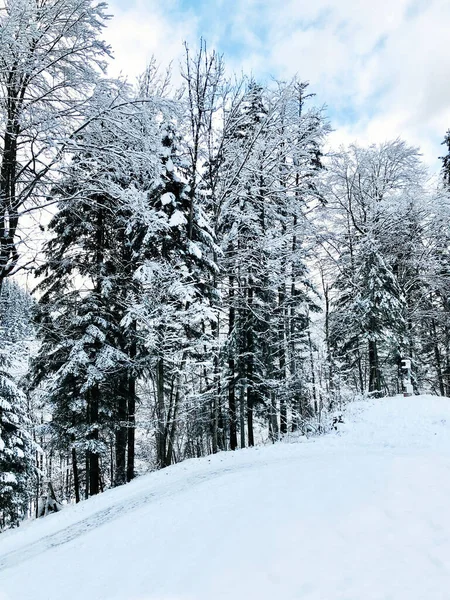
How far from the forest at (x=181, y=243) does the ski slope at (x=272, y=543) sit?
4.01 metres

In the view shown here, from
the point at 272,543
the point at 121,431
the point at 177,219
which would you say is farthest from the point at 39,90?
the point at 121,431

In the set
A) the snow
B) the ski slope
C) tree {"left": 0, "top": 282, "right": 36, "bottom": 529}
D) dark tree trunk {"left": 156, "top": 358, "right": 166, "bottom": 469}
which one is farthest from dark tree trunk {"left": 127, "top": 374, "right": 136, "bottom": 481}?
the ski slope

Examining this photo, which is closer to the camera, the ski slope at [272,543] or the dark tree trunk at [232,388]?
the ski slope at [272,543]

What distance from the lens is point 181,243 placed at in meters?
12.5

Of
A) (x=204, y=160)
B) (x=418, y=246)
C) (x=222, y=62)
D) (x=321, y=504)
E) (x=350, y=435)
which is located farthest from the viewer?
(x=418, y=246)

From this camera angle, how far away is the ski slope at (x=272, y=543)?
10.5 feet

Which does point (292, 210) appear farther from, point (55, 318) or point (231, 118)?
point (55, 318)

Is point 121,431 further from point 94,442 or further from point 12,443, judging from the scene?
point 12,443

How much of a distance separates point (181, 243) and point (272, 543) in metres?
9.81

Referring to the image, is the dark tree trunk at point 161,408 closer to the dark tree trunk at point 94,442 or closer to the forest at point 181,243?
the forest at point 181,243

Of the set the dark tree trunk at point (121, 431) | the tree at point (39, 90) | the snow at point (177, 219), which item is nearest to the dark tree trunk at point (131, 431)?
the dark tree trunk at point (121, 431)

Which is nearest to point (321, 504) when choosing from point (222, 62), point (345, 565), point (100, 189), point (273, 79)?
point (345, 565)

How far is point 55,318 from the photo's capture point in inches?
549

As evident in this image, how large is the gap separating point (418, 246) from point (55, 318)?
17.2 metres
